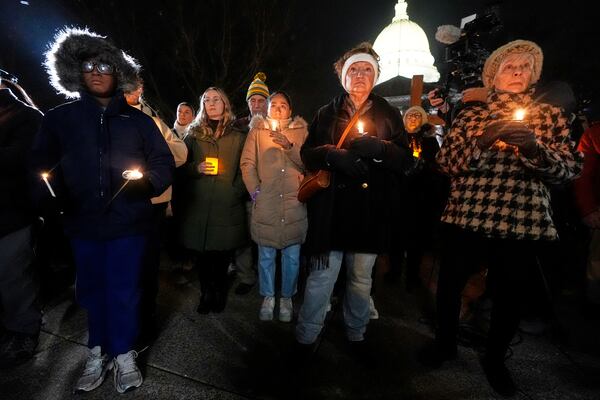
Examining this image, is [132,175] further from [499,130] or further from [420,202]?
[420,202]

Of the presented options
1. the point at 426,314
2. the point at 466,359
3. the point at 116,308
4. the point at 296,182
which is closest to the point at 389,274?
the point at 426,314

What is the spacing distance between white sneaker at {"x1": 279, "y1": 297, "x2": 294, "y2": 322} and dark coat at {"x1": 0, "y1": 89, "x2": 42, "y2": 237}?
240cm

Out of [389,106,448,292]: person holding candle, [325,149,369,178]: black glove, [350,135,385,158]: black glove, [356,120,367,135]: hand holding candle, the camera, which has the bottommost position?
[389,106,448,292]: person holding candle

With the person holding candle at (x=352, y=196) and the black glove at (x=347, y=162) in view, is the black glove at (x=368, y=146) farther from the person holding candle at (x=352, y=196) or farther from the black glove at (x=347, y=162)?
the person holding candle at (x=352, y=196)

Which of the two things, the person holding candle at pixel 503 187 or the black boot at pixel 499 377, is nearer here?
the person holding candle at pixel 503 187

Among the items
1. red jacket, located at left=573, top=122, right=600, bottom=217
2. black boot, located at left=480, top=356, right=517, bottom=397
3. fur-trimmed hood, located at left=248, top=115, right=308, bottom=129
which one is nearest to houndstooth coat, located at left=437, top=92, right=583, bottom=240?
black boot, located at left=480, top=356, right=517, bottom=397

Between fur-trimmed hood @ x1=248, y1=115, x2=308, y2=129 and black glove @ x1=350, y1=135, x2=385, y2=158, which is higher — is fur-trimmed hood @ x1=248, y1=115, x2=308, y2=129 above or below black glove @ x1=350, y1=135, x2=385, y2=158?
above

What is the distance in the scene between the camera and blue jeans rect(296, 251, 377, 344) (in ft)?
8.18

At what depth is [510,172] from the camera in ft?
7.26

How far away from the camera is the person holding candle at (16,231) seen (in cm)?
243

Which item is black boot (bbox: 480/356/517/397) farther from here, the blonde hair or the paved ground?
the blonde hair

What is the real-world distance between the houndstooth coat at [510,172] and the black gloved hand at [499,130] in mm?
181

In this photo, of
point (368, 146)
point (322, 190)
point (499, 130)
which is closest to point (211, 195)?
point (322, 190)

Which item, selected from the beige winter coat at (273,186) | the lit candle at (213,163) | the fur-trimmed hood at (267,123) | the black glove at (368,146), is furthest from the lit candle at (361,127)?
the lit candle at (213,163)
